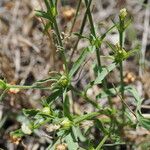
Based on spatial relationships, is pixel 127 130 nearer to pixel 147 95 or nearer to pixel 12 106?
pixel 147 95

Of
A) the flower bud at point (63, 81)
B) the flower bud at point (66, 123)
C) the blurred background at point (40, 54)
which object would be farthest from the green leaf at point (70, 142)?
the blurred background at point (40, 54)

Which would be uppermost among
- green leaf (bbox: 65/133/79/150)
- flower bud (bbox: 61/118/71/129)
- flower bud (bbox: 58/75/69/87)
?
flower bud (bbox: 58/75/69/87)

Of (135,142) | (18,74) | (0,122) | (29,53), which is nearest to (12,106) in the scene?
(0,122)

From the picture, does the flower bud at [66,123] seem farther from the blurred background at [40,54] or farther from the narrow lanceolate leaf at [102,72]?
the blurred background at [40,54]

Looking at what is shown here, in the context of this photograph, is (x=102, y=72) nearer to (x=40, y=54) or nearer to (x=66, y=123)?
(x=66, y=123)

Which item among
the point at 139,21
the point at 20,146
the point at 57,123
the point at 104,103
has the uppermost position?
the point at 139,21

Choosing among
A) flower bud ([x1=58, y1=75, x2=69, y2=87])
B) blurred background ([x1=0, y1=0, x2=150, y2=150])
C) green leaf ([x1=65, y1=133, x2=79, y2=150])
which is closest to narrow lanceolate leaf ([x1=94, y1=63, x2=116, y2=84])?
flower bud ([x1=58, y1=75, x2=69, y2=87])

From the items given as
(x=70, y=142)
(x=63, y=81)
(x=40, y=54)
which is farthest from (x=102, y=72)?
(x=40, y=54)

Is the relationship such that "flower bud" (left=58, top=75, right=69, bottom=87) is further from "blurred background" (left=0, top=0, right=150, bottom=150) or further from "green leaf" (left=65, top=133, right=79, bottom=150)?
"blurred background" (left=0, top=0, right=150, bottom=150)

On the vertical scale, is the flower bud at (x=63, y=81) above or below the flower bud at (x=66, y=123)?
above

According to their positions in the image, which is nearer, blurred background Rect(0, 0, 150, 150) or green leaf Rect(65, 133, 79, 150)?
green leaf Rect(65, 133, 79, 150)

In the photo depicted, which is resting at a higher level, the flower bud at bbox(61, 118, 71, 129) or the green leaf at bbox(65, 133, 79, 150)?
the flower bud at bbox(61, 118, 71, 129)
